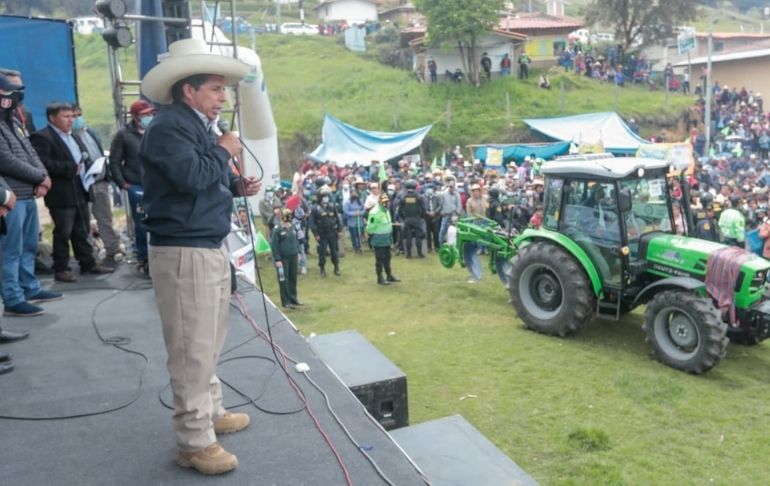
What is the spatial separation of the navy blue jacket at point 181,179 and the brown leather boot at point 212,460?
892 mm

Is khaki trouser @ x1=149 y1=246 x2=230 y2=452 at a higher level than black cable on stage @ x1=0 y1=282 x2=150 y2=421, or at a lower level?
higher

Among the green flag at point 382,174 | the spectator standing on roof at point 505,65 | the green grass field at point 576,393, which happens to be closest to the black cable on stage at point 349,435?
the green grass field at point 576,393

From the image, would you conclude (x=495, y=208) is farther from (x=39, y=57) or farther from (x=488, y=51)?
(x=488, y=51)

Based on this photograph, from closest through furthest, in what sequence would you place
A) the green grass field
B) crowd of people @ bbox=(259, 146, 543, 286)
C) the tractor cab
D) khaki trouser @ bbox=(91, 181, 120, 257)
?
1. the green grass field
2. khaki trouser @ bbox=(91, 181, 120, 257)
3. the tractor cab
4. crowd of people @ bbox=(259, 146, 543, 286)

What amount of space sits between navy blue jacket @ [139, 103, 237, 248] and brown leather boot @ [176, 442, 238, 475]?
892mm

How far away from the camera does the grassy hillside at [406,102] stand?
27.7 m

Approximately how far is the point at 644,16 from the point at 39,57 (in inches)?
1424

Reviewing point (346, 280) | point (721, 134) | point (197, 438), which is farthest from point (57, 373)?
point (721, 134)

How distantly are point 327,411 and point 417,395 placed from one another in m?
3.24

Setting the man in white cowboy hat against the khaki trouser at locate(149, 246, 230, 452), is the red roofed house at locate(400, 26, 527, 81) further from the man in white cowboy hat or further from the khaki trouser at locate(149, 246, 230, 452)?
the khaki trouser at locate(149, 246, 230, 452)

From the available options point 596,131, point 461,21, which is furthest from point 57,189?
point 461,21

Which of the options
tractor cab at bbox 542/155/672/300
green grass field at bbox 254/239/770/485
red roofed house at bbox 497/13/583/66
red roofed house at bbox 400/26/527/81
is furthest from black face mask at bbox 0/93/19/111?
red roofed house at bbox 497/13/583/66

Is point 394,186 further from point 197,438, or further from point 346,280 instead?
point 197,438

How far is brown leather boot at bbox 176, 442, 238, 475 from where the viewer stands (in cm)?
295
